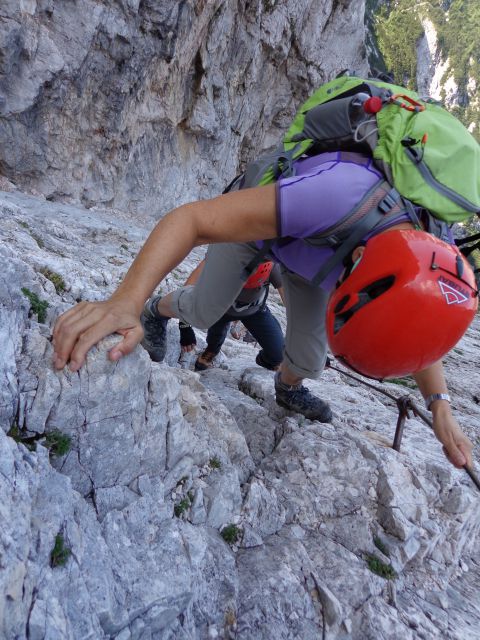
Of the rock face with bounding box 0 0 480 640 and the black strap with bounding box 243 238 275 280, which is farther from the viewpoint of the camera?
the black strap with bounding box 243 238 275 280

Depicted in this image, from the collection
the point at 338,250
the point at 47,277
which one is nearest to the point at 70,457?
the point at 338,250

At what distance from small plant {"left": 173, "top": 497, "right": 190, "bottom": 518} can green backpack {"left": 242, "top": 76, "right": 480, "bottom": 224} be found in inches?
83.1

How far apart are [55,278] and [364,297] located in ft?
13.7

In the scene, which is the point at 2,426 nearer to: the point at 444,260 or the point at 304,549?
the point at 304,549

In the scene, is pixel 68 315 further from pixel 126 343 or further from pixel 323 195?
pixel 323 195

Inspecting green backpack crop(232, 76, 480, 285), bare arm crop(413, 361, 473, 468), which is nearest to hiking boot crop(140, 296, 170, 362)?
green backpack crop(232, 76, 480, 285)

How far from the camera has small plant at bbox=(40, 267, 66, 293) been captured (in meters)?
5.07

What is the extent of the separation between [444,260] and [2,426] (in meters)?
2.39

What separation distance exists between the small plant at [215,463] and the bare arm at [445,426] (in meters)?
1.56

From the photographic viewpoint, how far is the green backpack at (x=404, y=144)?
2455 mm

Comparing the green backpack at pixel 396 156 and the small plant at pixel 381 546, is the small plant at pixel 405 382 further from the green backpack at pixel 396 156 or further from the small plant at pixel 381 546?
the green backpack at pixel 396 156

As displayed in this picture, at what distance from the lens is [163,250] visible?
7.54ft

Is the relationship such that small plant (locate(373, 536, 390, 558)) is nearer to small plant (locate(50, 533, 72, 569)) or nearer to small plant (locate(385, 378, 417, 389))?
small plant (locate(50, 533, 72, 569))

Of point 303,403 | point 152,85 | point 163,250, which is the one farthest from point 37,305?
point 152,85
